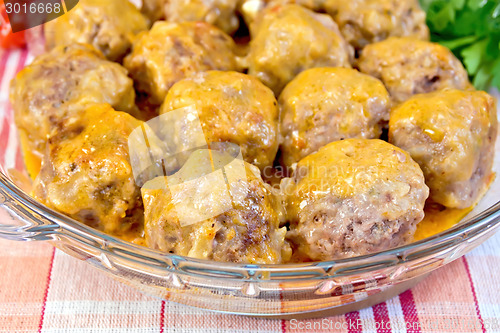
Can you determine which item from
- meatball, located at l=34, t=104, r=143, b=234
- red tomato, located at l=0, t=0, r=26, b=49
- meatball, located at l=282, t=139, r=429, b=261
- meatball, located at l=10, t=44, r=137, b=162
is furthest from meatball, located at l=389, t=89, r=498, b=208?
red tomato, located at l=0, t=0, r=26, b=49

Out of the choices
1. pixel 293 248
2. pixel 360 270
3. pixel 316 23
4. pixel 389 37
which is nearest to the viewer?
pixel 360 270

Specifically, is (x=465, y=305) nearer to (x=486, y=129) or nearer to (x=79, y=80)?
(x=486, y=129)

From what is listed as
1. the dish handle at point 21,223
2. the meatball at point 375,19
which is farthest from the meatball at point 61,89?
the meatball at point 375,19

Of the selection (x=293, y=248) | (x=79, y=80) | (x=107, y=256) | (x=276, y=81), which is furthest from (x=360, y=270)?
(x=79, y=80)

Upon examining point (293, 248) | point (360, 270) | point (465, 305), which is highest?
point (360, 270)

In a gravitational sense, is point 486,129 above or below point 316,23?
below

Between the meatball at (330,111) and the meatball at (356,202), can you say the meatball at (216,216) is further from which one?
the meatball at (330,111)

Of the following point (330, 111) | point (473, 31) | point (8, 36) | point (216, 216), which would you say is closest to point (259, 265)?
point (216, 216)
